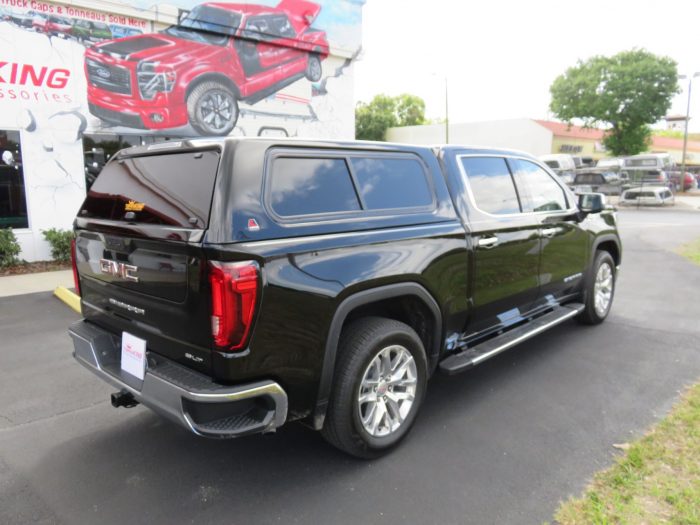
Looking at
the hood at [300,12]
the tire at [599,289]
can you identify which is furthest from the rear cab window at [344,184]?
the hood at [300,12]

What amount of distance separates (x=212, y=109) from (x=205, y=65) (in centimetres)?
89

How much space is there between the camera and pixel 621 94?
112 ft

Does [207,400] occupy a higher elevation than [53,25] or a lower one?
lower

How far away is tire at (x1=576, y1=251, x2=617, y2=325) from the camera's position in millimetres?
5367

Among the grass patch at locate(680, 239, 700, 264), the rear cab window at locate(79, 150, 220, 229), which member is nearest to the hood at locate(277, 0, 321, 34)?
the grass patch at locate(680, 239, 700, 264)

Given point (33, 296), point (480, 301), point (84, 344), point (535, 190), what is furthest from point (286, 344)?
point (33, 296)

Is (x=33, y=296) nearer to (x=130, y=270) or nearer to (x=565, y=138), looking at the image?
(x=130, y=270)

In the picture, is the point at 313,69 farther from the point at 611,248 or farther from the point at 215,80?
the point at 611,248

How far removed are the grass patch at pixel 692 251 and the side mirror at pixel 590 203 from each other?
233 inches

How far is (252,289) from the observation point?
7.93ft

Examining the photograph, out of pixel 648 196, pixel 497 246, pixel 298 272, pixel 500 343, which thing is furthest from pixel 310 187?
pixel 648 196

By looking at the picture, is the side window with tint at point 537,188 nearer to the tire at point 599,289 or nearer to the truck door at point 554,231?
the truck door at point 554,231

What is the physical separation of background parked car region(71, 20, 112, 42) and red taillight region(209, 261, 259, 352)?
30.0 feet

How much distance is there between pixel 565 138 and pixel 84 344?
4242cm
